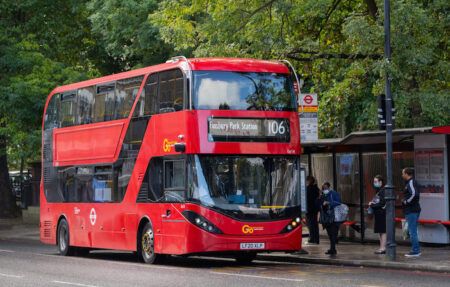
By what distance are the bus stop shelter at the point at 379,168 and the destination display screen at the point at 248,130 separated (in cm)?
293

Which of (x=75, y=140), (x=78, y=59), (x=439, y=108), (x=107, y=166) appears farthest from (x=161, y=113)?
(x=78, y=59)

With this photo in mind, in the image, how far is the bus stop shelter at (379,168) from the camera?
74.6 feet

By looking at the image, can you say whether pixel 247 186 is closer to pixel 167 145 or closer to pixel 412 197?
pixel 167 145

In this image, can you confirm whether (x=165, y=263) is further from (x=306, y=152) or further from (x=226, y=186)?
(x=306, y=152)

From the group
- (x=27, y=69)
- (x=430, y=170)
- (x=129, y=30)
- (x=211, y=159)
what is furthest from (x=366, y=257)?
(x=27, y=69)

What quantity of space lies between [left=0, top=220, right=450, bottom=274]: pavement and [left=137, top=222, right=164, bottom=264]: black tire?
2.91 meters

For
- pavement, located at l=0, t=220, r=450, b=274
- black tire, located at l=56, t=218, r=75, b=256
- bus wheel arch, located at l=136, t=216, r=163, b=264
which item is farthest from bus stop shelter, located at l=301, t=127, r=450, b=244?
black tire, located at l=56, t=218, r=75, b=256

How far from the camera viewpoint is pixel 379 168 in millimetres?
25312

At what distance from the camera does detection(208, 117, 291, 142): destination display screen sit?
20484 mm

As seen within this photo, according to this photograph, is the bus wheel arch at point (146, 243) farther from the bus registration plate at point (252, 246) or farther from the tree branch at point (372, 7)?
the tree branch at point (372, 7)

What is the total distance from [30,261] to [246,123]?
6.86m

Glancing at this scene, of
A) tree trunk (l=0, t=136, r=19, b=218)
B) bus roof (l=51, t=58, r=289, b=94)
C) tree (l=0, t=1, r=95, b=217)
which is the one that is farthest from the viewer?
tree trunk (l=0, t=136, r=19, b=218)

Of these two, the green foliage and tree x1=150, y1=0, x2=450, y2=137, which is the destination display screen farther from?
the green foliage

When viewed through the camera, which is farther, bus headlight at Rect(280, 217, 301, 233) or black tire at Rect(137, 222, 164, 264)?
black tire at Rect(137, 222, 164, 264)
